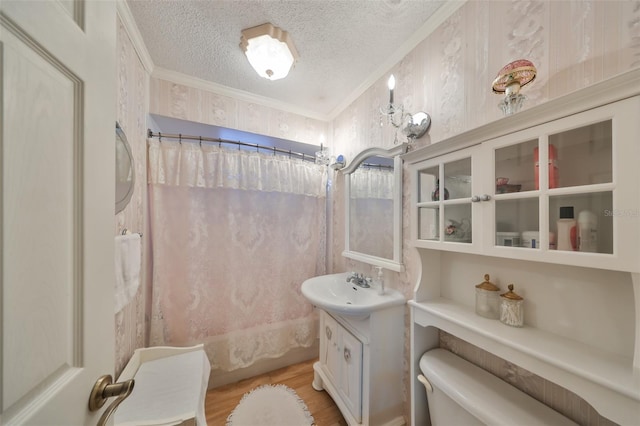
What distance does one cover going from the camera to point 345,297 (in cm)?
156

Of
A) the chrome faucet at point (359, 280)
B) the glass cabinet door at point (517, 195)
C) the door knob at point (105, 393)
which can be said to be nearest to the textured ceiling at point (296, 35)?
the glass cabinet door at point (517, 195)

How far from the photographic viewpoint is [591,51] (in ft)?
2.24

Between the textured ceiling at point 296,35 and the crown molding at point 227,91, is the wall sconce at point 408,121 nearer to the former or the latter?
the textured ceiling at point 296,35

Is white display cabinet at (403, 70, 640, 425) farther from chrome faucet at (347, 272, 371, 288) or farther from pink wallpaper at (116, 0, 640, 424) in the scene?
chrome faucet at (347, 272, 371, 288)

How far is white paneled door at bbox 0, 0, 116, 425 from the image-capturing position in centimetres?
32

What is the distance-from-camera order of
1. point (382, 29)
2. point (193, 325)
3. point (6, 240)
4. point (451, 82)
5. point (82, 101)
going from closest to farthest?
point (6, 240)
point (82, 101)
point (451, 82)
point (382, 29)
point (193, 325)

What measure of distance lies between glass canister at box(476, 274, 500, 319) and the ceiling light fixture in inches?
60.9

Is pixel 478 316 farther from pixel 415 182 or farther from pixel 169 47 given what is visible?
pixel 169 47

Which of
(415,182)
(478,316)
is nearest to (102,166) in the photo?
(415,182)

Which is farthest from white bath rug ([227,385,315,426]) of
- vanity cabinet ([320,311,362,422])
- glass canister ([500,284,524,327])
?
glass canister ([500,284,524,327])

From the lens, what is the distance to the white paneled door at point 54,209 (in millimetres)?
322

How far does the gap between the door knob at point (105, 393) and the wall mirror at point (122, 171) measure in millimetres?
849

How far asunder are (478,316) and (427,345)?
1.09 ft

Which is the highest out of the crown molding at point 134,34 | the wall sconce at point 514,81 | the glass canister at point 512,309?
the crown molding at point 134,34
